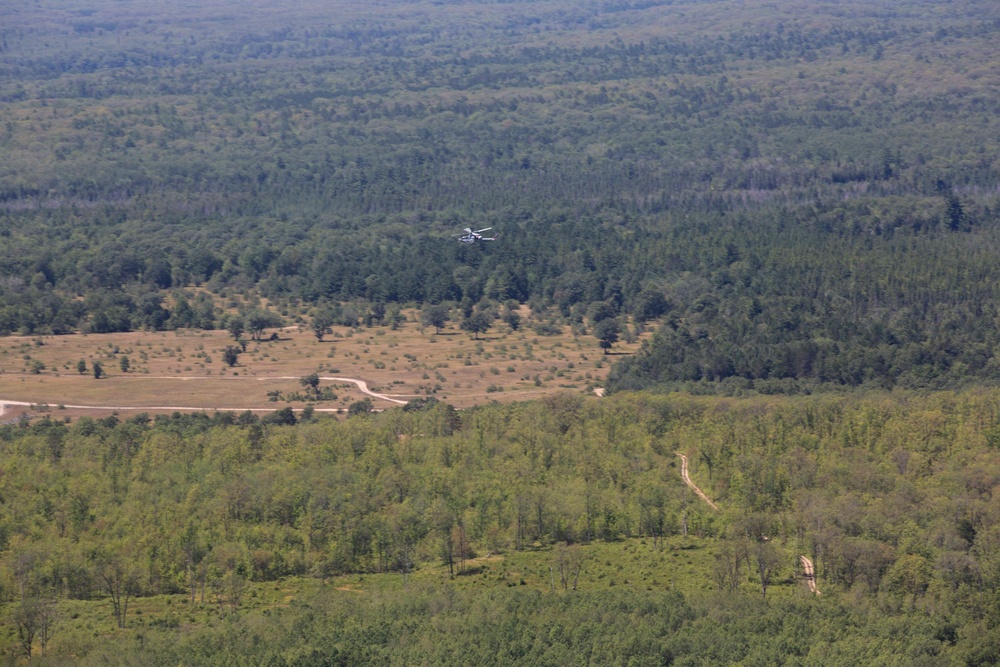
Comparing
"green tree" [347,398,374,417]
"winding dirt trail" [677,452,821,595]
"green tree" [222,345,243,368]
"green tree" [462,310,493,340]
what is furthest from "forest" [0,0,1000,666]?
"green tree" [222,345,243,368]

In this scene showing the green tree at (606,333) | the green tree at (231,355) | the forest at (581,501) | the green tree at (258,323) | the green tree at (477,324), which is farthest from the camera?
the green tree at (477,324)

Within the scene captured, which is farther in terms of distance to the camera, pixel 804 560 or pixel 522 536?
pixel 522 536

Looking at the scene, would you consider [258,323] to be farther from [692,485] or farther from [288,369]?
[692,485]

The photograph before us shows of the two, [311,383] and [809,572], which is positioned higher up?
[809,572]

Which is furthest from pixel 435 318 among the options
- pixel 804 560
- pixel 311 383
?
pixel 804 560

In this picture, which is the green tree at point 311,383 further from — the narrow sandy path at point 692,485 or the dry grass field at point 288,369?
the narrow sandy path at point 692,485

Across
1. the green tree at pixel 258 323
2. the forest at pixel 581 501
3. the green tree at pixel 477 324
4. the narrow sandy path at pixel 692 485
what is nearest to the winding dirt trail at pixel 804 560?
the narrow sandy path at pixel 692 485

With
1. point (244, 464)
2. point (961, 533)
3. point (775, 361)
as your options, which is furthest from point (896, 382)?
point (244, 464)
